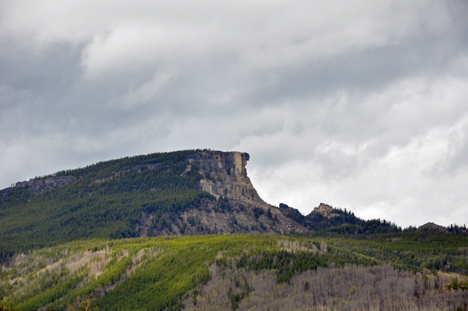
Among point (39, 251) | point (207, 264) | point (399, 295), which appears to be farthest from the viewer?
point (39, 251)

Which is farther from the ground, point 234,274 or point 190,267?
point 190,267

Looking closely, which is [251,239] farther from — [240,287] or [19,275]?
[19,275]

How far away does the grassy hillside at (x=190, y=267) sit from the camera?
125500 mm

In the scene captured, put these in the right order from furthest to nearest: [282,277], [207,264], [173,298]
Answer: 1. [207,264]
2. [173,298]
3. [282,277]

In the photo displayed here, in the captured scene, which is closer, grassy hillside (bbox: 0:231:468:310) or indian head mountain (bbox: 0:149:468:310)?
indian head mountain (bbox: 0:149:468:310)

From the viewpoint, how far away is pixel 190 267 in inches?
5778

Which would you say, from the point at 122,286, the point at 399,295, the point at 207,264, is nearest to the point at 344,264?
the point at 399,295

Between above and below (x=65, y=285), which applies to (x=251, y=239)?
above

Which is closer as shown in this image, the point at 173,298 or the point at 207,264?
the point at 173,298

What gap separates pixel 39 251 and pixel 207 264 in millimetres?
83081

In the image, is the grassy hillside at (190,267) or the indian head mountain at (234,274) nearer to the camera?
the indian head mountain at (234,274)

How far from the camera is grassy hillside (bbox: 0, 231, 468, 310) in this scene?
125500 mm

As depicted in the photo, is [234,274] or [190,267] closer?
[234,274]

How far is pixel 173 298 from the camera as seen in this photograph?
429 ft
